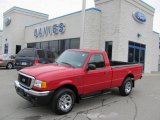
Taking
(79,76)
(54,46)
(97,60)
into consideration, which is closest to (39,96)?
(79,76)

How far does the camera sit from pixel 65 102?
610 cm

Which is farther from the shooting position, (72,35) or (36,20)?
(36,20)

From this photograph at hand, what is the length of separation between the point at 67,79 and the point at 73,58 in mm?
1278

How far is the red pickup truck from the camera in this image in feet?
18.8

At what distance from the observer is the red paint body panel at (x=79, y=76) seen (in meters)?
5.82

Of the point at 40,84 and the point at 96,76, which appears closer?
the point at 40,84

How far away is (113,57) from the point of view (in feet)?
56.1

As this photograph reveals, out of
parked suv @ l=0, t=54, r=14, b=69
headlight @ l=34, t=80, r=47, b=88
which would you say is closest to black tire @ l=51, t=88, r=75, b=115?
headlight @ l=34, t=80, r=47, b=88

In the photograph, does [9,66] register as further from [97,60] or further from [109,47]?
[97,60]

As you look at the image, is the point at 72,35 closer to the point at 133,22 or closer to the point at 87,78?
the point at 133,22

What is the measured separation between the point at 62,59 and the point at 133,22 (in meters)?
12.6

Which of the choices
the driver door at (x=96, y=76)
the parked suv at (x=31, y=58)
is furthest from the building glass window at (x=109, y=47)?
the driver door at (x=96, y=76)

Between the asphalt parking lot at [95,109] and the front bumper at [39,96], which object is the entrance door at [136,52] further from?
the front bumper at [39,96]

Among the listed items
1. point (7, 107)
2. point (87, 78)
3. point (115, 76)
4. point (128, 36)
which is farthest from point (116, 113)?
point (128, 36)
